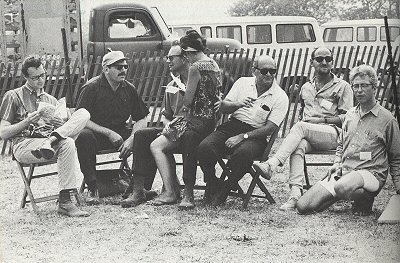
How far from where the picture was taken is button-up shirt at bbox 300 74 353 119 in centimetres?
592

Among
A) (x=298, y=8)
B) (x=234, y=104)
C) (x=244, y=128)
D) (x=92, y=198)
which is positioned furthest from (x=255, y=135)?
(x=298, y=8)

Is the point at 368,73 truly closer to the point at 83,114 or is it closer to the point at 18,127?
the point at 83,114

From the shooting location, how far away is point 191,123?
5648mm

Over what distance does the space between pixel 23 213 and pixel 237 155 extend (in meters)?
1.84

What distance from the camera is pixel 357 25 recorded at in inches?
751

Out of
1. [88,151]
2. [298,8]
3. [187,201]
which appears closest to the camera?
[187,201]

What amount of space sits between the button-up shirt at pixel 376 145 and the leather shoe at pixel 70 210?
210 centimetres

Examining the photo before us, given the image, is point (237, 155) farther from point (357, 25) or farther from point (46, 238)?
point (357, 25)

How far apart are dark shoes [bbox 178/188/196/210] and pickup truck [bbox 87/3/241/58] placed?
19.3 ft

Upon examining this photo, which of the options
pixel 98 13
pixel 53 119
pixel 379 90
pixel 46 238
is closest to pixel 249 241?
pixel 46 238

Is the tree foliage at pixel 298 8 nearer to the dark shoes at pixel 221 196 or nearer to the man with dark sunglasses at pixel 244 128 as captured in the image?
the man with dark sunglasses at pixel 244 128

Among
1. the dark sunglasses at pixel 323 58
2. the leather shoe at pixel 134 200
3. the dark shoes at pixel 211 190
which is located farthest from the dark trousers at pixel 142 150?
the dark sunglasses at pixel 323 58

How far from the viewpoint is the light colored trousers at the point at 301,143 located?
5.50 metres

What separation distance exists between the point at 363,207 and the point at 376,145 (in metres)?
0.49
